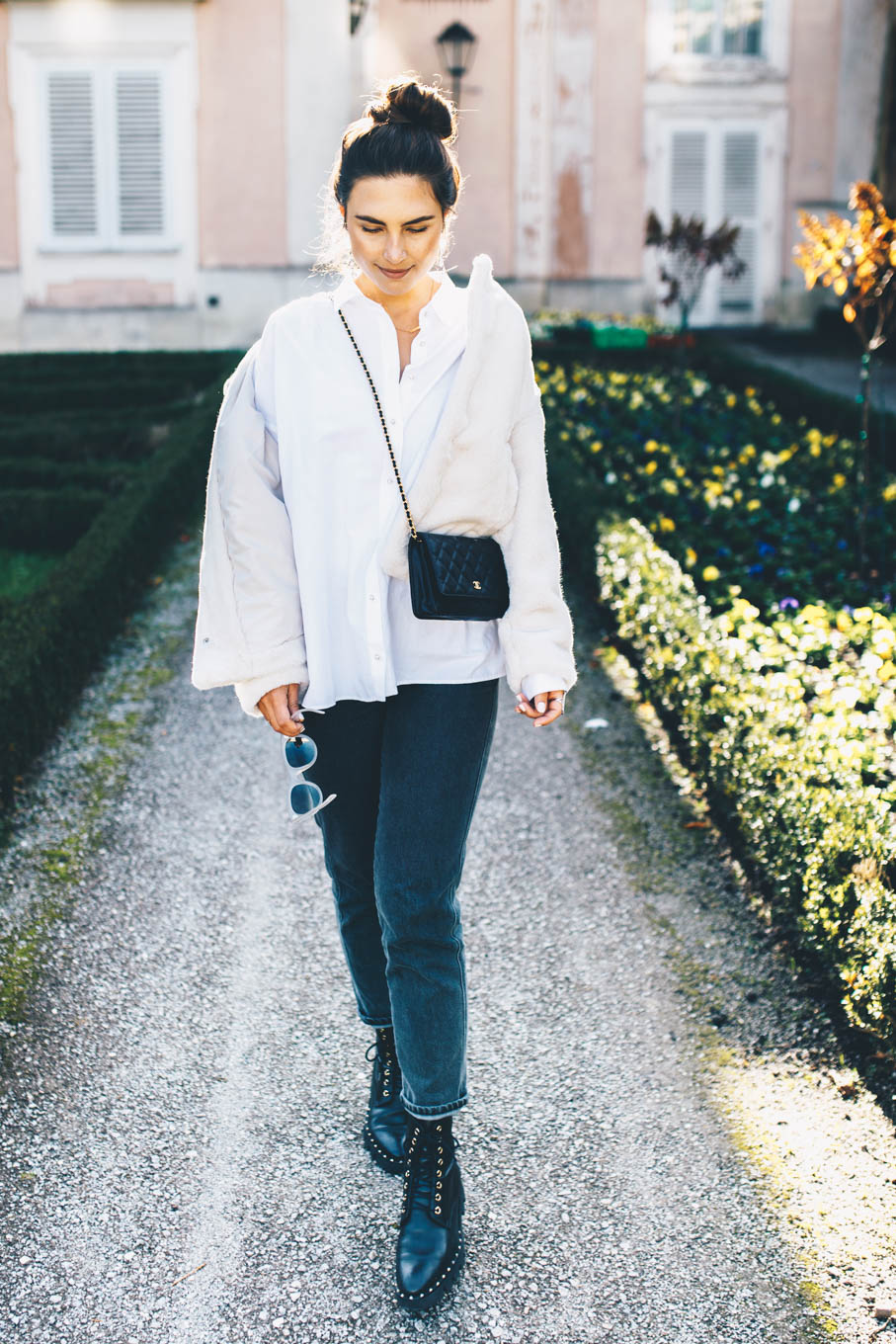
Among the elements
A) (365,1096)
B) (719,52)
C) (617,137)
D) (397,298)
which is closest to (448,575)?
(397,298)

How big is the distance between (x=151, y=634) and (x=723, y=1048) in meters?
3.46

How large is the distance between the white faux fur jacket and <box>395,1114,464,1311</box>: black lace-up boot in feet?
2.53

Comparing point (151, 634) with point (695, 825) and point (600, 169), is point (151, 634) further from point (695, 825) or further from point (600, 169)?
point (600, 169)

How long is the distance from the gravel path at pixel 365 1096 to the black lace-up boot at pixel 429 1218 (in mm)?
41

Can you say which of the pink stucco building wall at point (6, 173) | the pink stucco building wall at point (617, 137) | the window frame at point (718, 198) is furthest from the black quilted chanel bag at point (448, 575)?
the window frame at point (718, 198)

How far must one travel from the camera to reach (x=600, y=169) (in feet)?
53.9

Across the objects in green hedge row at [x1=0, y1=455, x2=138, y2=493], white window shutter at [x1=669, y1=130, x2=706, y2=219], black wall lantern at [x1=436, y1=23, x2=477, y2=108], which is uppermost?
black wall lantern at [x1=436, y1=23, x2=477, y2=108]

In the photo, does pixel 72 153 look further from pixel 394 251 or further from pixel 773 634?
pixel 394 251

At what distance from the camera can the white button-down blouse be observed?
2107mm

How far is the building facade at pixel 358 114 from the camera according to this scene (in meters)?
14.8

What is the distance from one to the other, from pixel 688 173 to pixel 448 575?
53.5 ft

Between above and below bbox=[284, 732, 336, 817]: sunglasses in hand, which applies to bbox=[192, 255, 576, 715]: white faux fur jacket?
above

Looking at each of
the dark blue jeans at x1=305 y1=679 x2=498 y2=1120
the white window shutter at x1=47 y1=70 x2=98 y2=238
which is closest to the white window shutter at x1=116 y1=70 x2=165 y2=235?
the white window shutter at x1=47 y1=70 x2=98 y2=238

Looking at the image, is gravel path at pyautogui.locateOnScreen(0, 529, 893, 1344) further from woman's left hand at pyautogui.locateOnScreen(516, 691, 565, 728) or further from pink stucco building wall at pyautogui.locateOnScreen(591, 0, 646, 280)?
pink stucco building wall at pyautogui.locateOnScreen(591, 0, 646, 280)
